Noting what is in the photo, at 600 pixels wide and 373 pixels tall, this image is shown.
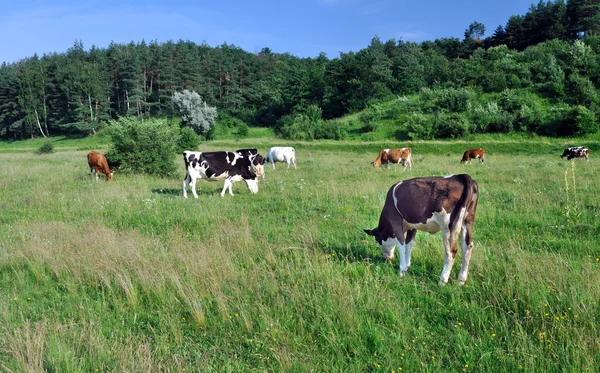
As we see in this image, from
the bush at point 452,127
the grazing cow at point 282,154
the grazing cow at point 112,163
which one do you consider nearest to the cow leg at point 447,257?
the grazing cow at point 112,163

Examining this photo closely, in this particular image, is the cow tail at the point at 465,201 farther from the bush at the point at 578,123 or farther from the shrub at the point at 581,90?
the shrub at the point at 581,90

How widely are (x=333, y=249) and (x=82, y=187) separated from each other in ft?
39.8

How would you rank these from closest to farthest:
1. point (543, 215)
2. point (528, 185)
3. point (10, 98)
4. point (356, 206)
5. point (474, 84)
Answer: point (543, 215) → point (356, 206) → point (528, 185) → point (474, 84) → point (10, 98)

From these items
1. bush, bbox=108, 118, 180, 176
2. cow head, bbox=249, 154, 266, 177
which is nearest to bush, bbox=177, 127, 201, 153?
bush, bbox=108, 118, 180, 176

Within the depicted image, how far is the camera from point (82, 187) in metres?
14.5

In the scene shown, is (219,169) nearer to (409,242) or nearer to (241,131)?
(409,242)

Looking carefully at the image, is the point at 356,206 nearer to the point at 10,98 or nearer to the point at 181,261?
the point at 181,261

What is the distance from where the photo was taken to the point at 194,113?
189ft

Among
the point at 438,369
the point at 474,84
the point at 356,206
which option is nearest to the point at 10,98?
the point at 474,84

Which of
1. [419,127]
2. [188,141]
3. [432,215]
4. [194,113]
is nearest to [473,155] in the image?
[419,127]

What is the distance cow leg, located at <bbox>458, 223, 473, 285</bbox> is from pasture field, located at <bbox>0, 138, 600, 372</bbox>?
11cm

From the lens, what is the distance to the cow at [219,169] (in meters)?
13.7

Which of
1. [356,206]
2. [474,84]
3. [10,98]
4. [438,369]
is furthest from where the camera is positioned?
[10,98]

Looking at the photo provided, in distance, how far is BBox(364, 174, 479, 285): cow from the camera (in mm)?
4953
